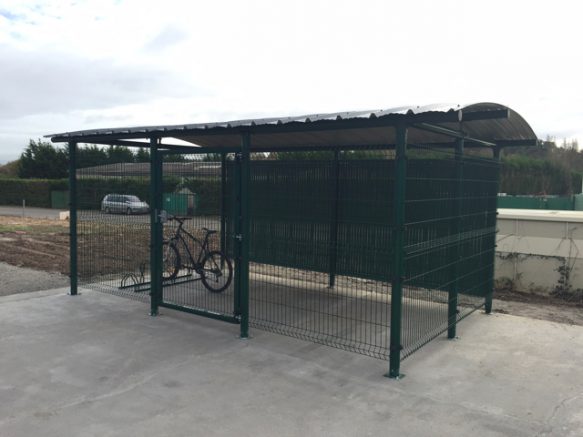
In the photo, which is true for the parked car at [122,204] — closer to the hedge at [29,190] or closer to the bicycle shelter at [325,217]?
the bicycle shelter at [325,217]

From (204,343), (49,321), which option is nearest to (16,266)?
(49,321)

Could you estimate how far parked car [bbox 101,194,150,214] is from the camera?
6.50 metres

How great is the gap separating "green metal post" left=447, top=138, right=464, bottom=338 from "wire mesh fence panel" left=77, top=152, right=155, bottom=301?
356 centimetres

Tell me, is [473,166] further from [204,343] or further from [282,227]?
[204,343]

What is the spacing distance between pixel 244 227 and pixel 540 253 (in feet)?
16.9

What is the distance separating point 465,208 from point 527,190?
29.0 meters

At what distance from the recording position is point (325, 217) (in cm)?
707

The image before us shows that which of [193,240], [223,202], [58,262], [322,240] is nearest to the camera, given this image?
[223,202]

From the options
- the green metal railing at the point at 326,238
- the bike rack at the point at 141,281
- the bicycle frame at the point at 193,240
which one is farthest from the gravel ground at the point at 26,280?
the bicycle frame at the point at 193,240

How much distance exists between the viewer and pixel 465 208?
18.0 ft

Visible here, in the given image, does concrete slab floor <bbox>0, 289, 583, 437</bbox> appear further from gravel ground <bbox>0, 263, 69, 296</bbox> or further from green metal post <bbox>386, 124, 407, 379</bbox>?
gravel ground <bbox>0, 263, 69, 296</bbox>

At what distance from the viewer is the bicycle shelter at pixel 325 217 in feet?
16.1

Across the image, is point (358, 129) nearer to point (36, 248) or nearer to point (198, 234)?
point (198, 234)

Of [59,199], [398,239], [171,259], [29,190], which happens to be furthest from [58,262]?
[29,190]
